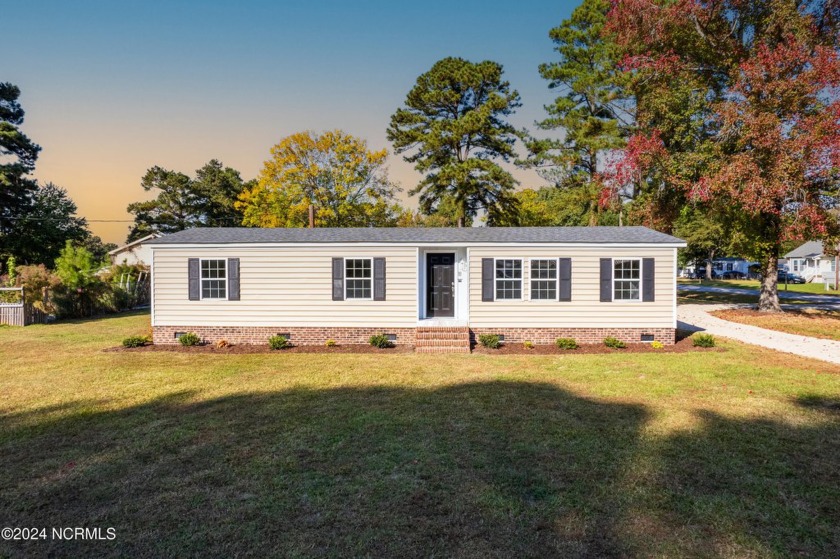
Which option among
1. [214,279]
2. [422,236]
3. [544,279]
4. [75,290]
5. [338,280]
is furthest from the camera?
[75,290]

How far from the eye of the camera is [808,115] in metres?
16.8

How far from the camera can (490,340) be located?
1266 centimetres


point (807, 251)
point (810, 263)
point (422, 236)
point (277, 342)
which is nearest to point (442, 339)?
point (422, 236)

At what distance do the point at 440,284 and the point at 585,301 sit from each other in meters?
4.49

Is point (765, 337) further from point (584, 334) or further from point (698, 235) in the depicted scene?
point (698, 235)

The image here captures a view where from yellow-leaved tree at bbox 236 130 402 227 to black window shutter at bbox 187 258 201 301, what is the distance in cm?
1781

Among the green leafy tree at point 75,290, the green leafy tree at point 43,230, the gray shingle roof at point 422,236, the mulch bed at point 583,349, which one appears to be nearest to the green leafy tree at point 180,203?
the green leafy tree at point 43,230

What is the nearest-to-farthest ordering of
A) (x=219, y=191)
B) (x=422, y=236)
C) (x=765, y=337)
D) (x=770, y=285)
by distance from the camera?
(x=422, y=236), (x=765, y=337), (x=770, y=285), (x=219, y=191)

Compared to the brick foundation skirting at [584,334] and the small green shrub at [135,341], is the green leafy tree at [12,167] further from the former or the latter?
the brick foundation skirting at [584,334]

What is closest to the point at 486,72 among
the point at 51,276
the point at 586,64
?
the point at 586,64

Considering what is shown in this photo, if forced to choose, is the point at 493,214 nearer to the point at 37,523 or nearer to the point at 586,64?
the point at 586,64

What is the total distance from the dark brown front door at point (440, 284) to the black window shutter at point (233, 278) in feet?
19.3

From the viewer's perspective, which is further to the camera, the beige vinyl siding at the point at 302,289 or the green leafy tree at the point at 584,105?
Answer: the green leafy tree at the point at 584,105

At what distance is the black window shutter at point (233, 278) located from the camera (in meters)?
13.4
